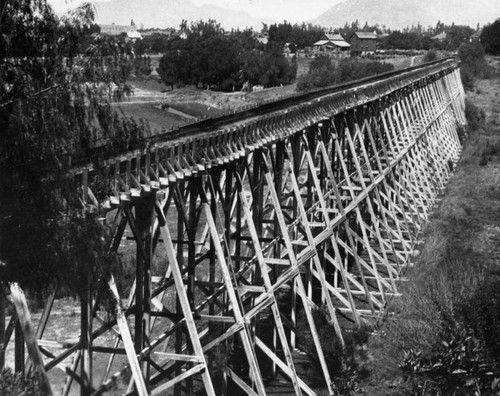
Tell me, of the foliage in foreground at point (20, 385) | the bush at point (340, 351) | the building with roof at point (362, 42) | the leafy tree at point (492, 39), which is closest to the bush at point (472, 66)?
the leafy tree at point (492, 39)

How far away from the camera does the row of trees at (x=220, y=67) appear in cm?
6675

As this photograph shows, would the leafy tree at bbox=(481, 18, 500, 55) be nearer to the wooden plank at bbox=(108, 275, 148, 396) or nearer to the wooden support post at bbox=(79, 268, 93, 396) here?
the wooden support post at bbox=(79, 268, 93, 396)

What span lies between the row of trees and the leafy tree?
93.7ft

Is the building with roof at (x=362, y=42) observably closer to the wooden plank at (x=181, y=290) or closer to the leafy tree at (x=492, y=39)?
the leafy tree at (x=492, y=39)

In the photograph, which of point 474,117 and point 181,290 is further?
point 474,117

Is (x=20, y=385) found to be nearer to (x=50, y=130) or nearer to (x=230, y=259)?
(x=50, y=130)

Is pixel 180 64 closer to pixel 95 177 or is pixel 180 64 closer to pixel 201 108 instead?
pixel 201 108

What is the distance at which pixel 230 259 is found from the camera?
12352mm

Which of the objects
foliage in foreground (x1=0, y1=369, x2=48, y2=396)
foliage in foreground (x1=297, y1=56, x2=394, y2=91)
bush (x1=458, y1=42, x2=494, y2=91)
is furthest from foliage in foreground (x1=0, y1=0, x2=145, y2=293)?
bush (x1=458, y1=42, x2=494, y2=91)

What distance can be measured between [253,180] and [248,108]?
3518 millimetres

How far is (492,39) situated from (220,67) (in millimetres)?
35904

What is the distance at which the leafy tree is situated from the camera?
287ft

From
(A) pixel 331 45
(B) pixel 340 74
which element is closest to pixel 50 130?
(B) pixel 340 74

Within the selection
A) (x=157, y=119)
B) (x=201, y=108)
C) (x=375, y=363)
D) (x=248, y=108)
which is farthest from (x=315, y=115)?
(x=201, y=108)
